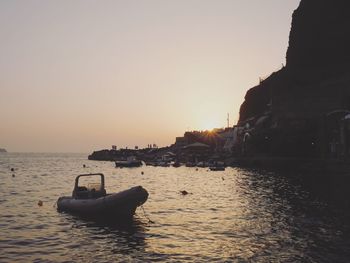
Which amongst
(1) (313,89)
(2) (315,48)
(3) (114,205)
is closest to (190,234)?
(3) (114,205)

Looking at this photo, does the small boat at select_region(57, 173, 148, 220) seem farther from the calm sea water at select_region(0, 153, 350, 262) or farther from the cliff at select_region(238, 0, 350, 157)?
the cliff at select_region(238, 0, 350, 157)

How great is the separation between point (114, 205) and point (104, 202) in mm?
876

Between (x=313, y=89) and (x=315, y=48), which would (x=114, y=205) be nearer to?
(x=313, y=89)

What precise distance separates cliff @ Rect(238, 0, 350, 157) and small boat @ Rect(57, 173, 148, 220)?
49.8 m

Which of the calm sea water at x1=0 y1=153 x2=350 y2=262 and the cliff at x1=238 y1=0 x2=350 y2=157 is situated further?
the cliff at x1=238 y1=0 x2=350 y2=157

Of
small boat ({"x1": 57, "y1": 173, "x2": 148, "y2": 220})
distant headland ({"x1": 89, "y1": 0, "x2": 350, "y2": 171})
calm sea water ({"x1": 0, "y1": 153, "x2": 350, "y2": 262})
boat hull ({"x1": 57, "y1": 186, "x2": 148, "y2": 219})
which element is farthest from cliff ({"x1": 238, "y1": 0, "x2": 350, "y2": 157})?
boat hull ({"x1": 57, "y1": 186, "x2": 148, "y2": 219})

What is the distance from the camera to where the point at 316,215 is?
93.1 feet

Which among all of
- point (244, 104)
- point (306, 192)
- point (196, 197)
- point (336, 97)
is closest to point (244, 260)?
point (196, 197)

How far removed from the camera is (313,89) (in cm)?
8594

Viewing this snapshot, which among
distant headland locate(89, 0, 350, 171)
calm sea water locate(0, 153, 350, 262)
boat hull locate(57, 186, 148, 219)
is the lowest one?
calm sea water locate(0, 153, 350, 262)

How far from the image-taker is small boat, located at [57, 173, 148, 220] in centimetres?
2538

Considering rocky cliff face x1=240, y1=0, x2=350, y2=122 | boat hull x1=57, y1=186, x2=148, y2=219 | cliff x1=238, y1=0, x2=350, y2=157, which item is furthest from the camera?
rocky cliff face x1=240, y1=0, x2=350, y2=122

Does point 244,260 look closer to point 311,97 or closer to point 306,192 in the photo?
point 306,192

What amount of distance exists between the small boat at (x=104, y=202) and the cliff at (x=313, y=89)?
49791mm
